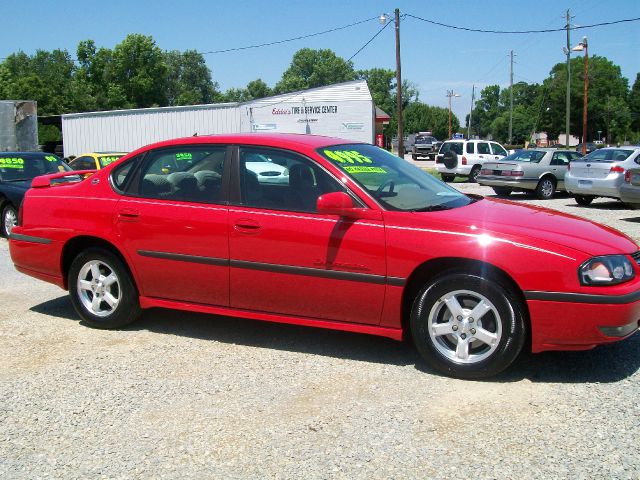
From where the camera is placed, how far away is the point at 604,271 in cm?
384

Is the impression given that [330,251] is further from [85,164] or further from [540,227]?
[85,164]

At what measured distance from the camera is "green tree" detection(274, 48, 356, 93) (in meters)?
115

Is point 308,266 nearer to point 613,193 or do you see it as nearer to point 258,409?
point 258,409

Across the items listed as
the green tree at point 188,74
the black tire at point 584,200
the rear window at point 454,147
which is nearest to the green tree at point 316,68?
the green tree at point 188,74

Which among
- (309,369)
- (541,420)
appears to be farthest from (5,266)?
(541,420)

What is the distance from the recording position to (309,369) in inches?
171

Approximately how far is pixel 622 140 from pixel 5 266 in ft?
322

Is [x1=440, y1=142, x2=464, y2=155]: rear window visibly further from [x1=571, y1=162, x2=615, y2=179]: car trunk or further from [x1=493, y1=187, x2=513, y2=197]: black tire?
[x1=571, y1=162, x2=615, y2=179]: car trunk

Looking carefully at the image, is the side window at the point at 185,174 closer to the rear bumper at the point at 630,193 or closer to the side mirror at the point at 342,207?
the side mirror at the point at 342,207

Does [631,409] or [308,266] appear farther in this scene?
[308,266]

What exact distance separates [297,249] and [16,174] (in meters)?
8.46

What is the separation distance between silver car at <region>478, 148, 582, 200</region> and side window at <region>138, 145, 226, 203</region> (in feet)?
48.3

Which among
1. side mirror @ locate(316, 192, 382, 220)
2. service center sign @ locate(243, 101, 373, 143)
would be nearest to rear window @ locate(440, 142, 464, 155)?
service center sign @ locate(243, 101, 373, 143)

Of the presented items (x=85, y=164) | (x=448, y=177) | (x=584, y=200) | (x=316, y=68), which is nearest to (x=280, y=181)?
(x=85, y=164)
